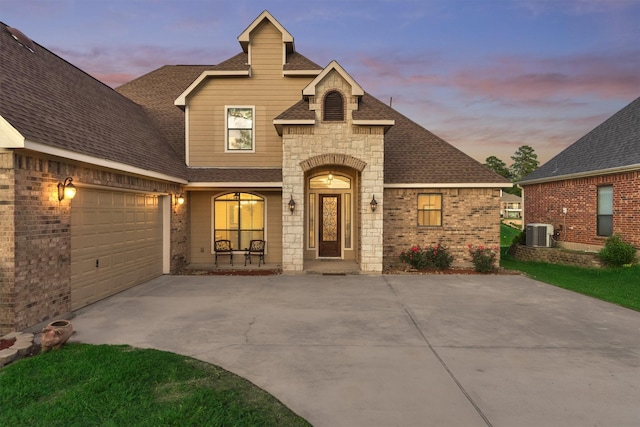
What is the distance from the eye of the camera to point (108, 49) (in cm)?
1777

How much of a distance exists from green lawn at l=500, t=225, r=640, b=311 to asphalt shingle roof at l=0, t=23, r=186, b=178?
1256cm

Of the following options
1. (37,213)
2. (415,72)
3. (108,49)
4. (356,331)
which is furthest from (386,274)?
(108,49)

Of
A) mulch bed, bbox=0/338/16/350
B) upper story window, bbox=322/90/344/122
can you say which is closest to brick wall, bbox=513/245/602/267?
upper story window, bbox=322/90/344/122

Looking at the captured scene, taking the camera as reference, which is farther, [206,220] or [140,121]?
[206,220]

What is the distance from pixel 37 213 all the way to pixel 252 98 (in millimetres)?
8751

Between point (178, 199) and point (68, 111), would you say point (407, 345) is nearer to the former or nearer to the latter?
point (68, 111)

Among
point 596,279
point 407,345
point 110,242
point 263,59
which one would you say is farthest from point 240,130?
point 596,279

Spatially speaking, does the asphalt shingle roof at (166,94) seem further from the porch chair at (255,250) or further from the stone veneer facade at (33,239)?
the stone veneer facade at (33,239)

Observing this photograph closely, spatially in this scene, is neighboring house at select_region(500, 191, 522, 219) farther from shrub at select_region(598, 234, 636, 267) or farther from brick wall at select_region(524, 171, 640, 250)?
shrub at select_region(598, 234, 636, 267)

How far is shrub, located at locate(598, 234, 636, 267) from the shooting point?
1176 cm

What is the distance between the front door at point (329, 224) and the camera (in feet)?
46.4

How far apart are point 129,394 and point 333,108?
995 centimetres

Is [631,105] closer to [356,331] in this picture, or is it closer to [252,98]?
[252,98]

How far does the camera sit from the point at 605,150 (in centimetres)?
1448
